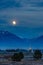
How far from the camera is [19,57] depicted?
41219mm

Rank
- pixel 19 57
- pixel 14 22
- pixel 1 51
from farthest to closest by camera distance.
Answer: pixel 1 51
pixel 19 57
pixel 14 22

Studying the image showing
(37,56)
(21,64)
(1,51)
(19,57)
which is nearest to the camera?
(21,64)

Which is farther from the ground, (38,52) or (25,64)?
(38,52)

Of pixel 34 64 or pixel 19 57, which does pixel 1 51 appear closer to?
pixel 19 57

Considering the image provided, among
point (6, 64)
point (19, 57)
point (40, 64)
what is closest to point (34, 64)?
point (40, 64)

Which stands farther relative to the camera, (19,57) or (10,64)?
(19,57)

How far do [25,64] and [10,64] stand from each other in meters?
1.68

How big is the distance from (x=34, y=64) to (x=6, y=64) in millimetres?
3108

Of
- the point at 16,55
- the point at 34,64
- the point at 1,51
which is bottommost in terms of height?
the point at 34,64

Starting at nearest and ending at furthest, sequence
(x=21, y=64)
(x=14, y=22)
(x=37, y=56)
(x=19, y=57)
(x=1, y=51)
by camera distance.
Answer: (x=14, y=22) < (x=21, y=64) < (x=19, y=57) < (x=37, y=56) < (x=1, y=51)

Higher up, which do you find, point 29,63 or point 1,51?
point 1,51

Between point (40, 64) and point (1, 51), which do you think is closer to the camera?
point (40, 64)

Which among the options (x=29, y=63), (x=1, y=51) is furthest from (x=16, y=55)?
(x=1, y=51)

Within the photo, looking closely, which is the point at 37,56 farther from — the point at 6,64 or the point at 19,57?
the point at 6,64
